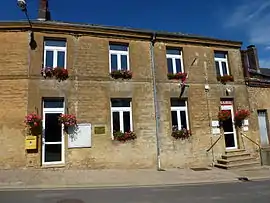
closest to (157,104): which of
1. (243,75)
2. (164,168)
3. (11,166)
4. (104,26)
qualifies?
(164,168)

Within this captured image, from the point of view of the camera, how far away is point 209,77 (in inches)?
615

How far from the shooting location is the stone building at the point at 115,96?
1248 cm

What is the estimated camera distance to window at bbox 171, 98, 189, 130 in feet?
48.1

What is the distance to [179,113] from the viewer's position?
1479 centimetres

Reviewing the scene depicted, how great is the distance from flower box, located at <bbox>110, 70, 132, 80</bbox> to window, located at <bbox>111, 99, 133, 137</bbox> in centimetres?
113

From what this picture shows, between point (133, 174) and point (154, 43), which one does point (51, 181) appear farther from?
point (154, 43)

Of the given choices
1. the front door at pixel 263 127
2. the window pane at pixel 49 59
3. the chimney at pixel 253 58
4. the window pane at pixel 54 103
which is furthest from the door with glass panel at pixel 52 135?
the chimney at pixel 253 58

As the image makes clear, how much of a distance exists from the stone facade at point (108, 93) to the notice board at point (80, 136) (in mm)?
215

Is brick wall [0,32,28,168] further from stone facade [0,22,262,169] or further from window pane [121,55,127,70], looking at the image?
window pane [121,55,127,70]

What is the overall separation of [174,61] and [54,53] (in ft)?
20.6

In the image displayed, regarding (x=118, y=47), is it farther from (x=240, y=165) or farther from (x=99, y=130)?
(x=240, y=165)

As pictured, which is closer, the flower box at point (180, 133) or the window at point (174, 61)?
the flower box at point (180, 133)

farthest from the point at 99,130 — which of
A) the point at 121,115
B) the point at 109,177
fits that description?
the point at 109,177

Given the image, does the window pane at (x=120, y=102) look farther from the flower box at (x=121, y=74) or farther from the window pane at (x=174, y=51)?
the window pane at (x=174, y=51)
